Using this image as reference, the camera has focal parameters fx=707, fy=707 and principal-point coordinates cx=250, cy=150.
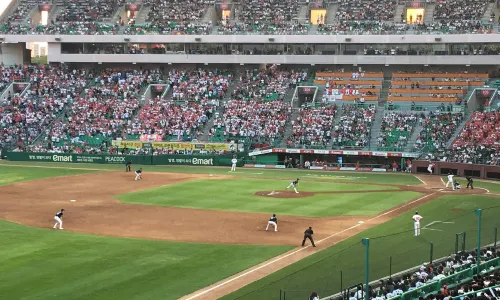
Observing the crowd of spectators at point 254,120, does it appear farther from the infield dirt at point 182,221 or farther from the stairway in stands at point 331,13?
the infield dirt at point 182,221

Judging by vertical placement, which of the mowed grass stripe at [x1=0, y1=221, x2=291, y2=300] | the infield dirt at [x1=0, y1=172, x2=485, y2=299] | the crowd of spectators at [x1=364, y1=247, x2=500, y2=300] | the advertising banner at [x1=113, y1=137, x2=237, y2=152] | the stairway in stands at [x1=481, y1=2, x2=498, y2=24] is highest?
the stairway in stands at [x1=481, y1=2, x2=498, y2=24]

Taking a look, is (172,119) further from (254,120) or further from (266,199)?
(266,199)

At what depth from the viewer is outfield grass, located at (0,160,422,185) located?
61759mm

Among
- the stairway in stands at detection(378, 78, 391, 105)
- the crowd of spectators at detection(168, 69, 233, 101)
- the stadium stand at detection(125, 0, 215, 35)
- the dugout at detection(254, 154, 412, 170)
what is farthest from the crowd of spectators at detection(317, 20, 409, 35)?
the dugout at detection(254, 154, 412, 170)

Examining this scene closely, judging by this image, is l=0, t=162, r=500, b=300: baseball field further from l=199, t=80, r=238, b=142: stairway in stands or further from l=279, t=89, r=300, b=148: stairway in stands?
l=199, t=80, r=238, b=142: stairway in stands

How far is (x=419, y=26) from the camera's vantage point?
3273 inches

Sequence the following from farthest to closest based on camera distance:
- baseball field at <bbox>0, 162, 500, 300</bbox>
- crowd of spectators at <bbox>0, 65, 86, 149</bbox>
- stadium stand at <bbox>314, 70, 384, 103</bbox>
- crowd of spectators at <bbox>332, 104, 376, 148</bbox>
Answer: crowd of spectators at <bbox>0, 65, 86, 149</bbox>, stadium stand at <bbox>314, 70, 384, 103</bbox>, crowd of spectators at <bbox>332, 104, 376, 148</bbox>, baseball field at <bbox>0, 162, 500, 300</bbox>

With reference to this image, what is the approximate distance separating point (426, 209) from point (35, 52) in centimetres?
7596

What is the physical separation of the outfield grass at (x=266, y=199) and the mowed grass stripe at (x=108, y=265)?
1110 centimetres

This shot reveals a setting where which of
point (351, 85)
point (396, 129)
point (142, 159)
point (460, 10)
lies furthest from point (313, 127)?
point (460, 10)

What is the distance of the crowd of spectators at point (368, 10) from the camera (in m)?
86.8

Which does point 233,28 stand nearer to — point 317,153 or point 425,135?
point 317,153

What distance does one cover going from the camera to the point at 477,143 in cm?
6575

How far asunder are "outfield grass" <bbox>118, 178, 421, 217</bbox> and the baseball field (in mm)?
81
